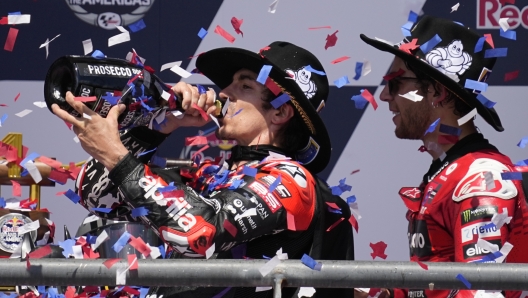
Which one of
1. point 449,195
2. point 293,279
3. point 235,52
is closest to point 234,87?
point 235,52

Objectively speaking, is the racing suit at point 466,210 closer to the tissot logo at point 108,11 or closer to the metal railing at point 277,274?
the metal railing at point 277,274

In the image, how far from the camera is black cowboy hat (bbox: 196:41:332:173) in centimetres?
281

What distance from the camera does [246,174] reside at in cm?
259

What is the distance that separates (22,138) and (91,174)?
1334mm

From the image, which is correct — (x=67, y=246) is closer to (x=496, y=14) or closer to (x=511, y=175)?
(x=511, y=175)

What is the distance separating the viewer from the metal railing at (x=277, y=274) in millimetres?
1872

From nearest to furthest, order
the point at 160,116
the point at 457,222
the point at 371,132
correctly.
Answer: the point at 457,222 < the point at 160,116 < the point at 371,132

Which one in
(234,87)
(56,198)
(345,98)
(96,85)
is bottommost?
(56,198)

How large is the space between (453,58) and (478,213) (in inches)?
23.0

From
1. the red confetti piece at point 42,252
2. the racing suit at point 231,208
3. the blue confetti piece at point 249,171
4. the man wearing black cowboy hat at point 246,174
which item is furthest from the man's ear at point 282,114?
the red confetti piece at point 42,252

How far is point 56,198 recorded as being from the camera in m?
4.19

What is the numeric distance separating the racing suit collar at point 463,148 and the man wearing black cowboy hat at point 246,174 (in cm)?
30

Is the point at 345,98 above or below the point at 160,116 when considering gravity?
above

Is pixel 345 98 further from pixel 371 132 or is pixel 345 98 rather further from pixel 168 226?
pixel 168 226
